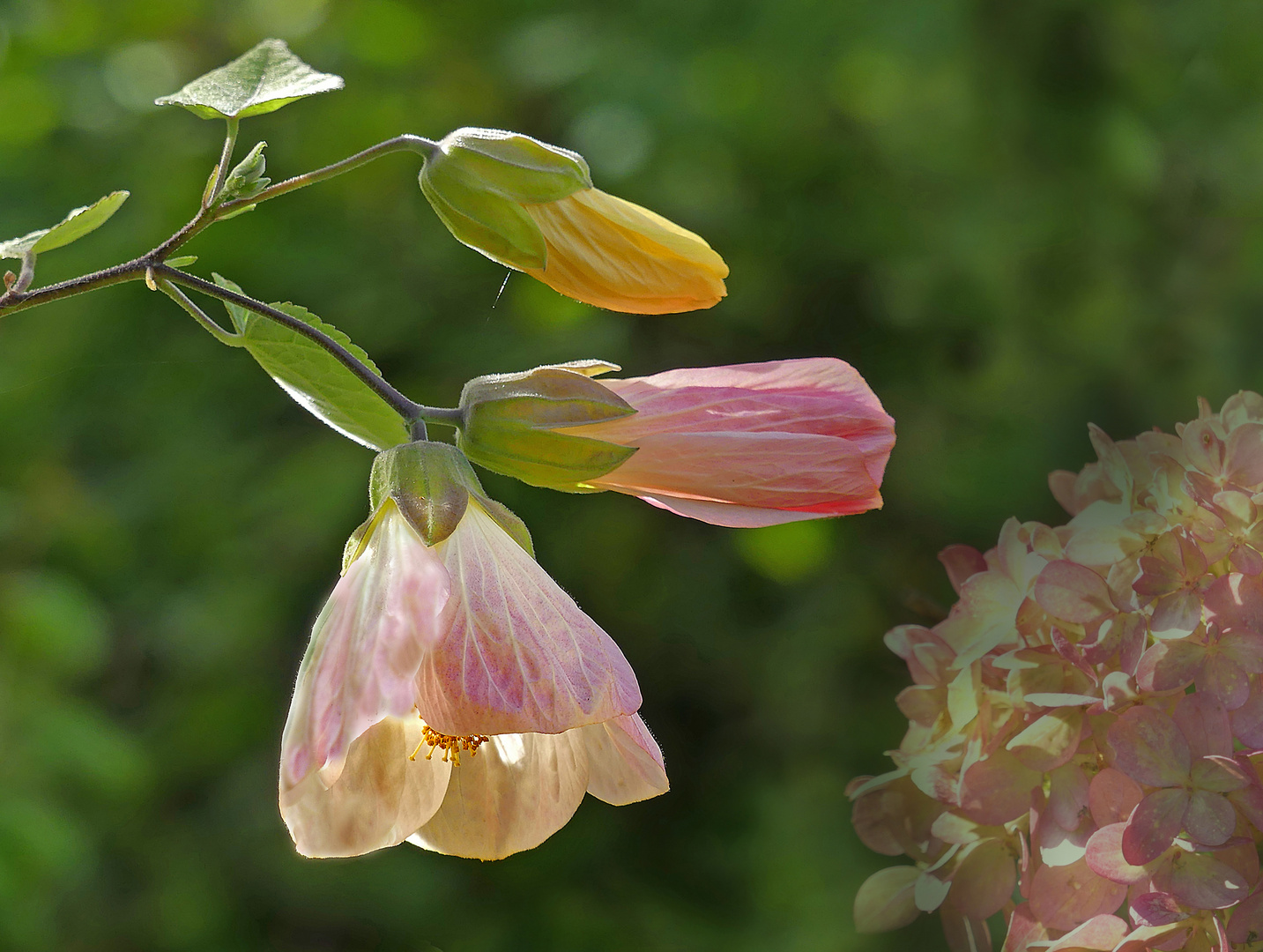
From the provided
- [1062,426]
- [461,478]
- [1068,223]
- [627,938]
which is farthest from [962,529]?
[461,478]

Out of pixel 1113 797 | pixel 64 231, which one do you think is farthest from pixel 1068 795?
pixel 64 231

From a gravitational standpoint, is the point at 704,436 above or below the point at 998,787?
above

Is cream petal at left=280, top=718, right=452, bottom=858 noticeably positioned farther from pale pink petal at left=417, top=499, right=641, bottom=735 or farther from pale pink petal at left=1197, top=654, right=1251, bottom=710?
pale pink petal at left=1197, top=654, right=1251, bottom=710

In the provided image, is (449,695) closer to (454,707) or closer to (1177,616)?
(454,707)

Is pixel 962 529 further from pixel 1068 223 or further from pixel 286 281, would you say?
pixel 286 281

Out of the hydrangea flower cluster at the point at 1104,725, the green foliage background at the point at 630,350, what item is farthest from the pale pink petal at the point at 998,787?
the green foliage background at the point at 630,350

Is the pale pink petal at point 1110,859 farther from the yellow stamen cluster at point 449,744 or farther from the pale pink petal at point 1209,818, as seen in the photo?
the yellow stamen cluster at point 449,744
